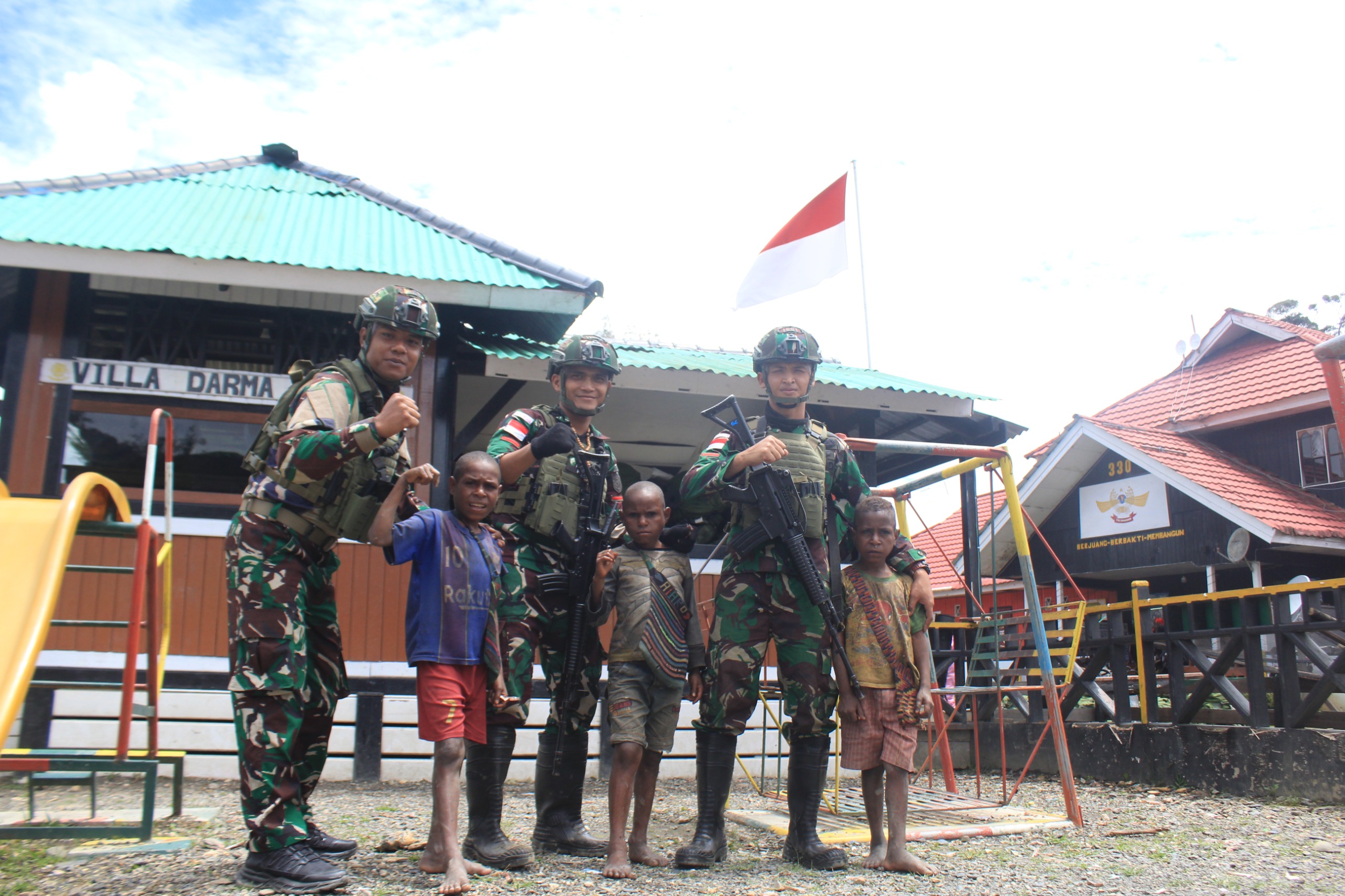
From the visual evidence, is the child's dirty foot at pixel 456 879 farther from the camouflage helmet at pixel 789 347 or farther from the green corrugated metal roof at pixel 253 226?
the green corrugated metal roof at pixel 253 226

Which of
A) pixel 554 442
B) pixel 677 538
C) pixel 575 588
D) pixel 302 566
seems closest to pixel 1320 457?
pixel 677 538

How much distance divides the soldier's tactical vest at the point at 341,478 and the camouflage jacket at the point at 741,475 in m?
1.26

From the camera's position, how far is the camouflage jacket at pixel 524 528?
3.67 m

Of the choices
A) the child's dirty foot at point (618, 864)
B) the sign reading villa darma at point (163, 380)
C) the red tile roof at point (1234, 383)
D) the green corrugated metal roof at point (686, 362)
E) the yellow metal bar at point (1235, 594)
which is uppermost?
the red tile roof at point (1234, 383)

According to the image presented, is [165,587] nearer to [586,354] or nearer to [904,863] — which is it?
[586,354]

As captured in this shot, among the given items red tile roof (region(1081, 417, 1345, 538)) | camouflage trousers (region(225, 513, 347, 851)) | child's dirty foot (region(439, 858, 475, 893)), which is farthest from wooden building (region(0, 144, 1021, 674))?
red tile roof (region(1081, 417, 1345, 538))

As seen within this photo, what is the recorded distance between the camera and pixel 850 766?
368cm

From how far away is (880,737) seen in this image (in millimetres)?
3699

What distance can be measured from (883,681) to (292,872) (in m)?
2.27

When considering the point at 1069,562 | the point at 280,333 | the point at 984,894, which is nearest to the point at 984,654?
the point at 984,894

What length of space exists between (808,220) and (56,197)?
5.90 meters

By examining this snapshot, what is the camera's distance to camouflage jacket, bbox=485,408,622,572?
12.1 ft

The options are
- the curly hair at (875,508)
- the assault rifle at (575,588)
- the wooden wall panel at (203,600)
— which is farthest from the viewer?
the wooden wall panel at (203,600)

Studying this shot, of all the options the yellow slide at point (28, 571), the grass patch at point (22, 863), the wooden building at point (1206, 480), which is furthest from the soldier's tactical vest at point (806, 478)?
the wooden building at point (1206, 480)
